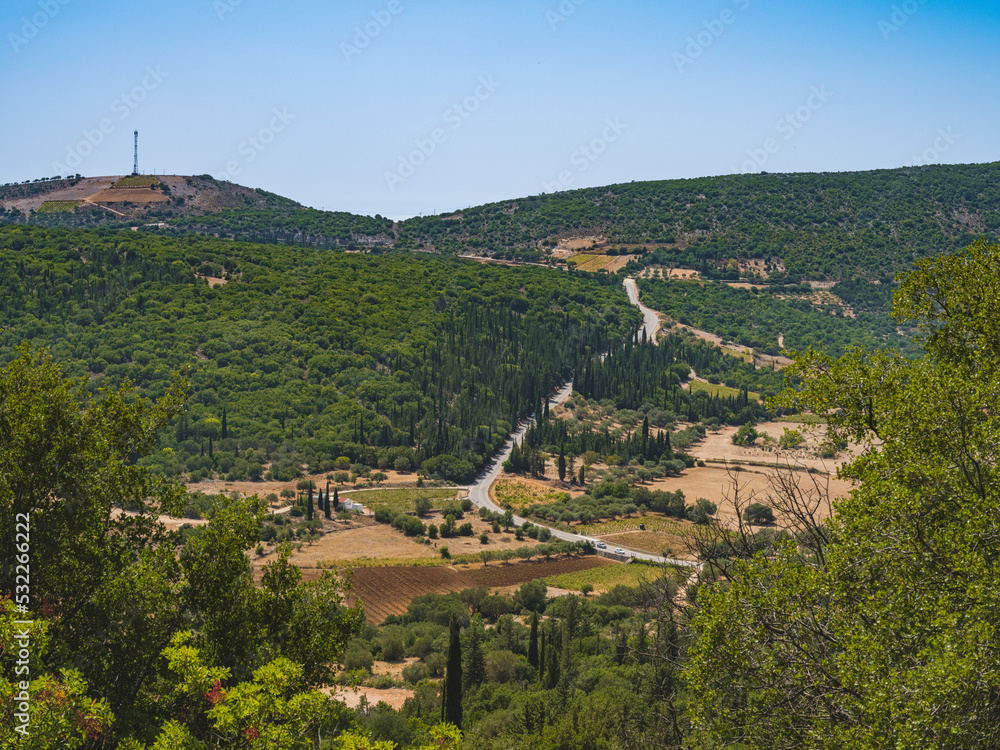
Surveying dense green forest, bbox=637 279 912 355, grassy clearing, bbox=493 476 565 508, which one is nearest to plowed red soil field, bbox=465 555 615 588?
grassy clearing, bbox=493 476 565 508

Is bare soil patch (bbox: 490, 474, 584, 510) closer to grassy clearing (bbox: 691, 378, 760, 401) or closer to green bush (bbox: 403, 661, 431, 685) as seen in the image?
green bush (bbox: 403, 661, 431, 685)

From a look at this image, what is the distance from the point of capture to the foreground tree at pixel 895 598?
21.9 feet

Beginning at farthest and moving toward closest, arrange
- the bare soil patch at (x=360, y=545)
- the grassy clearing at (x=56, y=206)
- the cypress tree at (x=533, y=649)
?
the grassy clearing at (x=56, y=206) < the bare soil patch at (x=360, y=545) < the cypress tree at (x=533, y=649)

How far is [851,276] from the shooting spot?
14438cm

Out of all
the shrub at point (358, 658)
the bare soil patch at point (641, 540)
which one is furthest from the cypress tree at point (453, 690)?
the bare soil patch at point (641, 540)

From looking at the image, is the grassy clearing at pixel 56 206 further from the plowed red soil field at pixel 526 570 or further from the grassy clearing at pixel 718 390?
the plowed red soil field at pixel 526 570

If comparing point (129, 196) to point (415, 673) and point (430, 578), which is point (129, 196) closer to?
point (430, 578)

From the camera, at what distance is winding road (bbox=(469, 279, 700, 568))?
57.4m

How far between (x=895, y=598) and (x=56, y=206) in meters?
195

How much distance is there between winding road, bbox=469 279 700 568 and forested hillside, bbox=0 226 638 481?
1869 millimetres

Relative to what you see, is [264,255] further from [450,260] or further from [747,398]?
[747,398]

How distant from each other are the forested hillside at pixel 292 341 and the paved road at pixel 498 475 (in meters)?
1.82

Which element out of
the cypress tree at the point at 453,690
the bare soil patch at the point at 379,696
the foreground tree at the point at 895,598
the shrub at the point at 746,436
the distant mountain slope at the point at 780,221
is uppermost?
the distant mountain slope at the point at 780,221

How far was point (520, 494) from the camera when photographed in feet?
244
